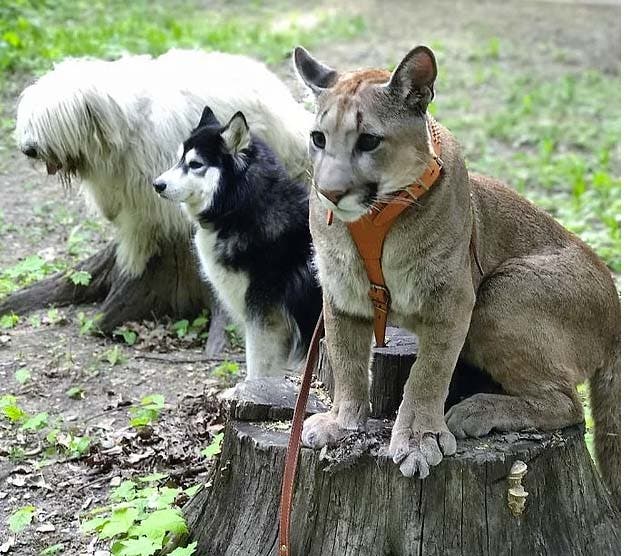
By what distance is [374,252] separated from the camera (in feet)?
11.5

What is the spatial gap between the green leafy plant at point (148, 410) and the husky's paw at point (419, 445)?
2125mm

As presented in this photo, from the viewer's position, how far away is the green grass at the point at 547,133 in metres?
8.97

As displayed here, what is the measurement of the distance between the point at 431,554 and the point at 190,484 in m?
1.60

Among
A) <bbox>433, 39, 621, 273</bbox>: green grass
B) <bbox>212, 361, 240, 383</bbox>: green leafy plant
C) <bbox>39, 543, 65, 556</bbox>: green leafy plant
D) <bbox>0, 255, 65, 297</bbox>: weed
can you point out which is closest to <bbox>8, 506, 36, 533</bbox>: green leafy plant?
<bbox>39, 543, 65, 556</bbox>: green leafy plant

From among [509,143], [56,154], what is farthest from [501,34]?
[56,154]

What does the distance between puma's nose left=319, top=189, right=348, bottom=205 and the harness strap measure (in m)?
0.19

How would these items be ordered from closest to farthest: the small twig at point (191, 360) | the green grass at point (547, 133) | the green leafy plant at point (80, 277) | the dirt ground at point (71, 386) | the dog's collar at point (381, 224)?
the dog's collar at point (381, 224), the dirt ground at point (71, 386), the small twig at point (191, 360), the green leafy plant at point (80, 277), the green grass at point (547, 133)

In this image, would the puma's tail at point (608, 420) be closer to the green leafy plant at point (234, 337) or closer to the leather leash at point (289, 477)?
the leather leash at point (289, 477)

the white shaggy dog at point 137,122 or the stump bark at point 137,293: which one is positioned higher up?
the white shaggy dog at point 137,122

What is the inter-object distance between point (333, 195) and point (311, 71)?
58 cm

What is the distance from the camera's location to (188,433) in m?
5.33

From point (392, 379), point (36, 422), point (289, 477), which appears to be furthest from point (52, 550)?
Result: point (392, 379)

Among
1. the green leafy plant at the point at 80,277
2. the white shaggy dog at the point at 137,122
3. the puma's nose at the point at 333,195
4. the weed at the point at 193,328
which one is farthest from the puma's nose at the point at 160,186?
the puma's nose at the point at 333,195

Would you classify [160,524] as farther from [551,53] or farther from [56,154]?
[551,53]
